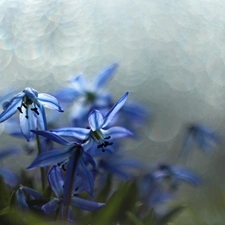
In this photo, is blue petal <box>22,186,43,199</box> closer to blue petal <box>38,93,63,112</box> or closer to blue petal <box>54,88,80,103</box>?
blue petal <box>38,93,63,112</box>

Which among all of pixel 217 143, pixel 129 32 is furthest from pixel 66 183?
pixel 129 32

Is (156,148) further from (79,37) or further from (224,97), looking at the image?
(79,37)

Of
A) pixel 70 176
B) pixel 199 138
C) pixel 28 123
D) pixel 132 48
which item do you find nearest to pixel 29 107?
pixel 28 123

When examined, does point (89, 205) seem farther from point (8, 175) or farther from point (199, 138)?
point (199, 138)

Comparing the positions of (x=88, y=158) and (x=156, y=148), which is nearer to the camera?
(x=88, y=158)

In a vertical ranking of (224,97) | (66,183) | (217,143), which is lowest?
(224,97)

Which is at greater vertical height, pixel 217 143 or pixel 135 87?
pixel 217 143
